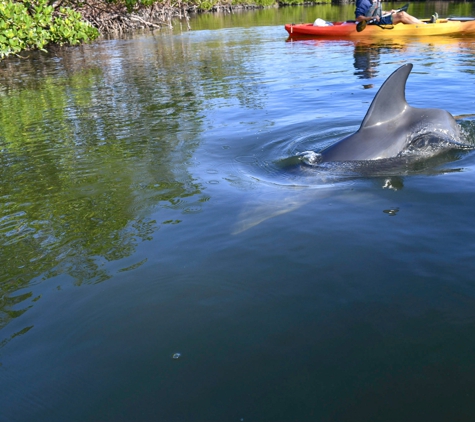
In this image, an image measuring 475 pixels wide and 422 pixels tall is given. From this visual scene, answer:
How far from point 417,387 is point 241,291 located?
1.48 m

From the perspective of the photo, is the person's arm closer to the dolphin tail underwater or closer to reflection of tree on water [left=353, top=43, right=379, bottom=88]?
reflection of tree on water [left=353, top=43, right=379, bottom=88]

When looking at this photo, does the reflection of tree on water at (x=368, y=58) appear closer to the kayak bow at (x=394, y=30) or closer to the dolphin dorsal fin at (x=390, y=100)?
the kayak bow at (x=394, y=30)

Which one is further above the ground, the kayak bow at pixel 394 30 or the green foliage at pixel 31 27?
the green foliage at pixel 31 27

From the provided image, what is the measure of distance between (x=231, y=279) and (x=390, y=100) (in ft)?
11.2

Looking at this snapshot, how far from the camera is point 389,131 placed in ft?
20.6

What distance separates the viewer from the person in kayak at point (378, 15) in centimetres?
2130

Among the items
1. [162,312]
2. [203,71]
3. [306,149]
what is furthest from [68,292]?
[203,71]

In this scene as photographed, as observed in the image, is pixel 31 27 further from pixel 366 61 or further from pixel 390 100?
pixel 390 100

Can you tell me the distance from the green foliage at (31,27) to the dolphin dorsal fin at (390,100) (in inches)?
648

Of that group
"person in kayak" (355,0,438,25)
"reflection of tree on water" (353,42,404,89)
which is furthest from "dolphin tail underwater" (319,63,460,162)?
"person in kayak" (355,0,438,25)

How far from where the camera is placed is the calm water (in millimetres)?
2846

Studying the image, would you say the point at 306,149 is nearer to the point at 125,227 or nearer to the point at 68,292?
the point at 125,227

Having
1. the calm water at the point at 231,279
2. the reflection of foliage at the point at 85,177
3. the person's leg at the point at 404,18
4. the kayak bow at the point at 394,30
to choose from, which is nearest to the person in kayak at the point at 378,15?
the person's leg at the point at 404,18

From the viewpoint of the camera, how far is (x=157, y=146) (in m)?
8.15
